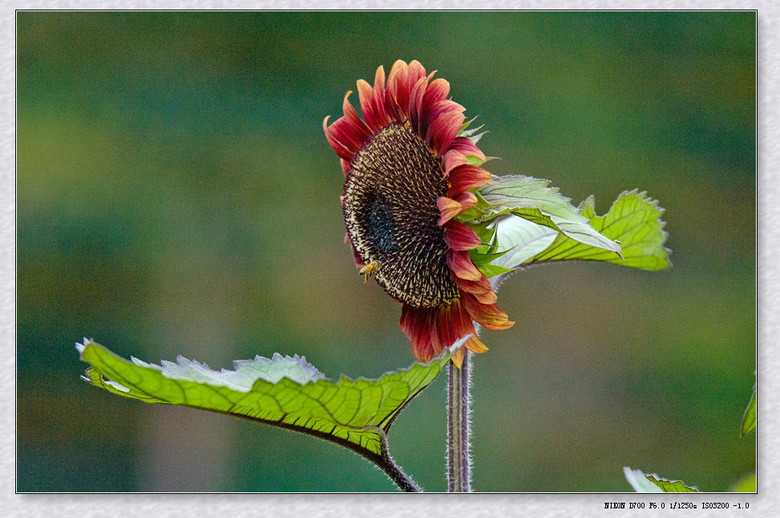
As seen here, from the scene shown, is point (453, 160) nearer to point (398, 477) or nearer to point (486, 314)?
point (486, 314)

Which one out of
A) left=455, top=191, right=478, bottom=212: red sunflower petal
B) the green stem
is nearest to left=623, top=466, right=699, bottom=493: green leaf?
the green stem

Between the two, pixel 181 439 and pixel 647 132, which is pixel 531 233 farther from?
pixel 181 439

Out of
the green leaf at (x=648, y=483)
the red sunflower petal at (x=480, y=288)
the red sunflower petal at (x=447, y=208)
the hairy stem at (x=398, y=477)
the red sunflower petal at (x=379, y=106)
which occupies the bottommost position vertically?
the green leaf at (x=648, y=483)

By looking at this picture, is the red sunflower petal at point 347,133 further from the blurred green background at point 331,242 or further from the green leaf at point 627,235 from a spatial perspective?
the blurred green background at point 331,242

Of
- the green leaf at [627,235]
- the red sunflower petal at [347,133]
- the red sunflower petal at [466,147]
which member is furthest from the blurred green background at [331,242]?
the red sunflower petal at [466,147]

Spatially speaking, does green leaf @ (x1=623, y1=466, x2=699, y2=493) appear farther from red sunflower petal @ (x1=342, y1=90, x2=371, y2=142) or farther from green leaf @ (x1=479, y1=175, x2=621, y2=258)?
red sunflower petal @ (x1=342, y1=90, x2=371, y2=142)

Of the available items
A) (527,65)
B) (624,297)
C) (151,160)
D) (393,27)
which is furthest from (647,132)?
(151,160)

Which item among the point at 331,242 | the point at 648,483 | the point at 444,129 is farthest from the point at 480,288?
the point at 331,242
